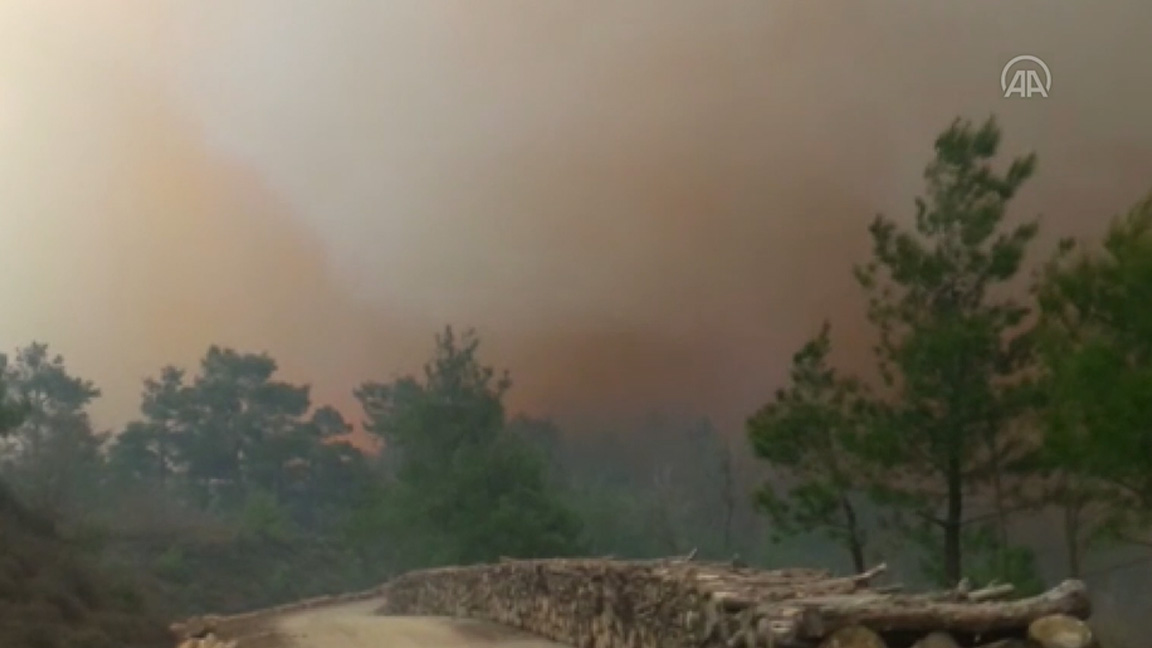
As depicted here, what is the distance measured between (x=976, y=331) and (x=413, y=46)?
30.8 feet

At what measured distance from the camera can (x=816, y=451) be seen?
11.0 m

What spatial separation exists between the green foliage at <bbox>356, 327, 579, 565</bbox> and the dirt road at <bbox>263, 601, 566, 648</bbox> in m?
4.77

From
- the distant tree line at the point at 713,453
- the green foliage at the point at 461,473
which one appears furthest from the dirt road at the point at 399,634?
the green foliage at the point at 461,473

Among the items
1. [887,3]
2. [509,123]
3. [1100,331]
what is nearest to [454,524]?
[509,123]

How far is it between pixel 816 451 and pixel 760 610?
21.3ft

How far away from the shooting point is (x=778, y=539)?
37.0 feet

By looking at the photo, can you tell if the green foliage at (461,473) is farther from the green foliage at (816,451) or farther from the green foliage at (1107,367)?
the green foliage at (1107,367)

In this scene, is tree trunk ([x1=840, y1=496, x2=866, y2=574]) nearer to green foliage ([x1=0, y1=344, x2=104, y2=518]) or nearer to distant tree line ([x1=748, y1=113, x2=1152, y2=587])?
distant tree line ([x1=748, y1=113, x2=1152, y2=587])

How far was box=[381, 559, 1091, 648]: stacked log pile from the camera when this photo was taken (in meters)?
4.08

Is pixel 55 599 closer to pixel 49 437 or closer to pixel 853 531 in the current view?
pixel 49 437

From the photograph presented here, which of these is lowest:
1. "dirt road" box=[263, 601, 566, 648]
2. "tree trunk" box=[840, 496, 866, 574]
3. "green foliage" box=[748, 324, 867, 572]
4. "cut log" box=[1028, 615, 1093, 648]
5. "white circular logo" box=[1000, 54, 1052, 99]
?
"cut log" box=[1028, 615, 1093, 648]

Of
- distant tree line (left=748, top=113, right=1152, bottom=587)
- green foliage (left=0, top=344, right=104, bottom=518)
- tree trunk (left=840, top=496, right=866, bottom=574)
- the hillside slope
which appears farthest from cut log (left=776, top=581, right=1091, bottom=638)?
green foliage (left=0, top=344, right=104, bottom=518)

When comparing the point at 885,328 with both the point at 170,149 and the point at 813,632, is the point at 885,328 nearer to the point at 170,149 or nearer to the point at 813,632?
the point at 813,632

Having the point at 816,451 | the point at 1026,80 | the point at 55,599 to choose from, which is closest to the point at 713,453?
the point at 1026,80
